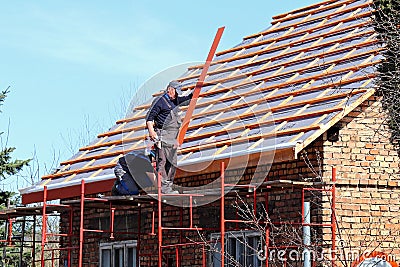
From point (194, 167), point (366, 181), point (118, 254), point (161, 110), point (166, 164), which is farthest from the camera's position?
point (118, 254)

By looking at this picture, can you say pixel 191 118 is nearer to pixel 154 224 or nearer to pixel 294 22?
pixel 154 224

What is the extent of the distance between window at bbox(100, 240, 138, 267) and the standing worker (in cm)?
331

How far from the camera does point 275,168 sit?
12.2 meters

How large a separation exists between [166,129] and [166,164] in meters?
0.50

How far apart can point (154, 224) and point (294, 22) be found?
17.0 feet

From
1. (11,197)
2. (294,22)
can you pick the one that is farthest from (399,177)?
(11,197)

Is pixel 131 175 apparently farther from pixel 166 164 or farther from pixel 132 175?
pixel 166 164

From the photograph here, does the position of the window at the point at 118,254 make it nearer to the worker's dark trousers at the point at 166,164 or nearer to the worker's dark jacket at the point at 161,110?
the worker's dark trousers at the point at 166,164

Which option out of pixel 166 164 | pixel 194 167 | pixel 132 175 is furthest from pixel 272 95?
pixel 132 175

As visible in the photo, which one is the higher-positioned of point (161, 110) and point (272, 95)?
point (272, 95)

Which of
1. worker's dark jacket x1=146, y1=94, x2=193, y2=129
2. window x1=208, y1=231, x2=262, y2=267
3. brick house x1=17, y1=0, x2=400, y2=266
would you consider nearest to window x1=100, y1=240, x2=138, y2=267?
brick house x1=17, y1=0, x2=400, y2=266

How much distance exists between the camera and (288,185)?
10.7m

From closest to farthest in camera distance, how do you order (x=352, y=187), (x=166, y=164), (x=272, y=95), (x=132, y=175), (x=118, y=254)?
(x=352, y=187), (x=166, y=164), (x=132, y=175), (x=272, y=95), (x=118, y=254)

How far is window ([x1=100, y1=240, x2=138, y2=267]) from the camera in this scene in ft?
49.8
